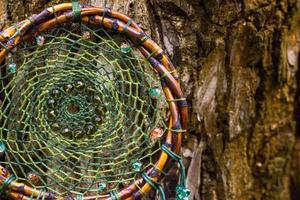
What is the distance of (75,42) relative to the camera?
1064mm

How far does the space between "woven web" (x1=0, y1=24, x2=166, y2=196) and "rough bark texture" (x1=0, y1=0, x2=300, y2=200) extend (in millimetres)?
85

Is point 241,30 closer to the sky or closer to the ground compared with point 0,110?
closer to the sky

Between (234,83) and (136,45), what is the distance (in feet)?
0.68

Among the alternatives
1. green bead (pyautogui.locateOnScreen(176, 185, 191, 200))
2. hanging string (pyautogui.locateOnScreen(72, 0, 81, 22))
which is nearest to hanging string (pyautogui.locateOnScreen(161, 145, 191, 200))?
green bead (pyautogui.locateOnScreen(176, 185, 191, 200))

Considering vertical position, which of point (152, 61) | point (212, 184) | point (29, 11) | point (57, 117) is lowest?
point (212, 184)

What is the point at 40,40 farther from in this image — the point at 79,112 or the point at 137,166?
the point at 137,166

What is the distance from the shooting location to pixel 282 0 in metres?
1.07

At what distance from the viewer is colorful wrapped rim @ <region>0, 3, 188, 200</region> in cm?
104

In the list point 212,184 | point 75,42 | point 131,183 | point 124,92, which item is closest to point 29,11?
point 75,42

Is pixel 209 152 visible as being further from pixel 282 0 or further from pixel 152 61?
pixel 282 0

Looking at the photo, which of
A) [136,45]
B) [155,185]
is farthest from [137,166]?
[136,45]

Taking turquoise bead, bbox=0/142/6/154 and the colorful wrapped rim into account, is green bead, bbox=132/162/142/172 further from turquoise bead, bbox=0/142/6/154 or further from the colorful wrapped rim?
turquoise bead, bbox=0/142/6/154

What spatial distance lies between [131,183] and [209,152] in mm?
169

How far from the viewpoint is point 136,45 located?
106 centimetres
